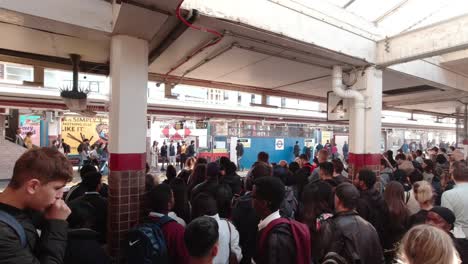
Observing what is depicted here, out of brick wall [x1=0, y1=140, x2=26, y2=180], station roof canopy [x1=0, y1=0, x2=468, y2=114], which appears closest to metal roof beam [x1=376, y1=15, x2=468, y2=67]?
station roof canopy [x1=0, y1=0, x2=468, y2=114]

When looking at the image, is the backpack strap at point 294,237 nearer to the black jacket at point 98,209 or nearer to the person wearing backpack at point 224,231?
the person wearing backpack at point 224,231

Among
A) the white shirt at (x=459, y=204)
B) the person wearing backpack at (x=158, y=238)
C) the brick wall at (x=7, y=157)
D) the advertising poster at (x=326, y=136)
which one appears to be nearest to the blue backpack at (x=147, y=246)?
the person wearing backpack at (x=158, y=238)

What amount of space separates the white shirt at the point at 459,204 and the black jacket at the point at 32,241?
3.53m

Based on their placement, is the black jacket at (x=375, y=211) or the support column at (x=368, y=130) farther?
the support column at (x=368, y=130)

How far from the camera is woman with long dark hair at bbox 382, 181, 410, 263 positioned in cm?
283

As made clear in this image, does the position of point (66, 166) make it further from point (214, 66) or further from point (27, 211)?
point (214, 66)

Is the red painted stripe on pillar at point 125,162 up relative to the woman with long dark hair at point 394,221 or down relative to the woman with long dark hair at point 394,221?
up

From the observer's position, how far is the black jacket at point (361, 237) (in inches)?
85.3

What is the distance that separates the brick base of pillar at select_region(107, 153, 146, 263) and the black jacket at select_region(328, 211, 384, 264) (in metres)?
2.49

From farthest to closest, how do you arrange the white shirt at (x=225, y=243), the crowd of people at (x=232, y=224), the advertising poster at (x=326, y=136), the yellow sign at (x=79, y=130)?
the advertising poster at (x=326, y=136) < the yellow sign at (x=79, y=130) < the white shirt at (x=225, y=243) < the crowd of people at (x=232, y=224)

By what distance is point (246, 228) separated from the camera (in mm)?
2883

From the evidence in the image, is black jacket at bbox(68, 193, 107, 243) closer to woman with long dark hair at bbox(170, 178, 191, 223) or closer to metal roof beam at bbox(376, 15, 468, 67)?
woman with long dark hair at bbox(170, 178, 191, 223)

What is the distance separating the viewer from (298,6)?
4180 mm

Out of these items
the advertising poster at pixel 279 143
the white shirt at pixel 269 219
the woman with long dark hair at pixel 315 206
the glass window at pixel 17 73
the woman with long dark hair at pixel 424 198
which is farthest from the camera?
the advertising poster at pixel 279 143
